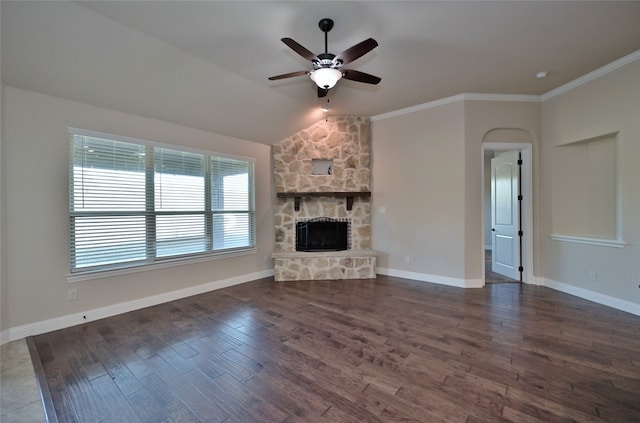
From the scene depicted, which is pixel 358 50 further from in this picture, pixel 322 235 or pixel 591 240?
pixel 591 240

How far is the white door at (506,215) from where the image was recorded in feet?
15.7

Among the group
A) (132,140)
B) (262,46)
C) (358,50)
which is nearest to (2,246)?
(132,140)

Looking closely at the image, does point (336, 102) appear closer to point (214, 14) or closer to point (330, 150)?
point (330, 150)

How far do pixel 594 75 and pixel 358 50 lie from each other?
3.66m

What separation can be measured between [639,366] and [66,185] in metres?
5.85

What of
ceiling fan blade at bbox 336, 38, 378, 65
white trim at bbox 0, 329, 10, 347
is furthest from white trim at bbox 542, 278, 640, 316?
white trim at bbox 0, 329, 10, 347

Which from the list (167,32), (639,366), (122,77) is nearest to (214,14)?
(167,32)

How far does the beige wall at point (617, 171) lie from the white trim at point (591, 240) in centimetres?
5

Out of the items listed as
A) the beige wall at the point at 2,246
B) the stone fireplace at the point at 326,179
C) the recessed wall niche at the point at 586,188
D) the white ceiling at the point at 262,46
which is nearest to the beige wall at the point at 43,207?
the beige wall at the point at 2,246

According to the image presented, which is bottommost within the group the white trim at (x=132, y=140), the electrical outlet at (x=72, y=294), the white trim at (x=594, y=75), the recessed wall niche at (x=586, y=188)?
the electrical outlet at (x=72, y=294)

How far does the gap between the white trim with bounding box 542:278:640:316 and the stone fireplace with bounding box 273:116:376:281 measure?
3036 millimetres

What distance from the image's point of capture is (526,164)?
4.60 m

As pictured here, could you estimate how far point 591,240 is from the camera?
3781 millimetres

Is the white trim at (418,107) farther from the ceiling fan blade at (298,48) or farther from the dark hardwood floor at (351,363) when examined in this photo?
the dark hardwood floor at (351,363)
